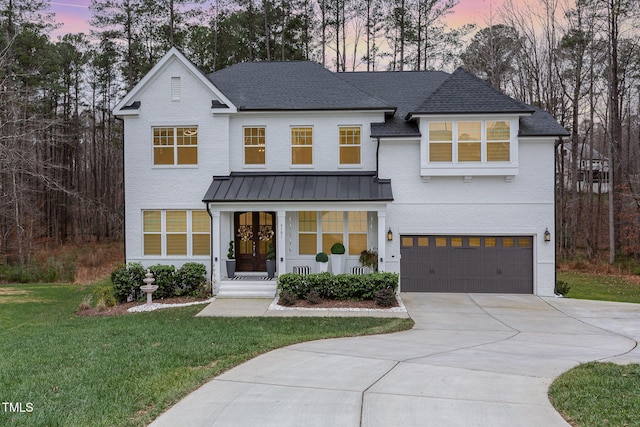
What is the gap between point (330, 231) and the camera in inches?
664

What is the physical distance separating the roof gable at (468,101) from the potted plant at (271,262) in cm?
675

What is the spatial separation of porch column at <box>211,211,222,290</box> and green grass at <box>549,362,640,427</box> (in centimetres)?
1131

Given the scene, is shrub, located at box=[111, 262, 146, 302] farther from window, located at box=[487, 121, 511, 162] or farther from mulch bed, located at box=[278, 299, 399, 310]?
window, located at box=[487, 121, 511, 162]

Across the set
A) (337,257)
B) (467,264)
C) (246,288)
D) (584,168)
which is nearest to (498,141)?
(467,264)

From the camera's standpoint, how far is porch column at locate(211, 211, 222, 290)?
15891 mm

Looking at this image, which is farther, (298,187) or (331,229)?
(331,229)

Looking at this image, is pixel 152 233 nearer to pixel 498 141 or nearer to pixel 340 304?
pixel 340 304

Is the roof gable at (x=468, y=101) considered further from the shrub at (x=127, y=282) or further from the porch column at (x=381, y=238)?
the shrub at (x=127, y=282)

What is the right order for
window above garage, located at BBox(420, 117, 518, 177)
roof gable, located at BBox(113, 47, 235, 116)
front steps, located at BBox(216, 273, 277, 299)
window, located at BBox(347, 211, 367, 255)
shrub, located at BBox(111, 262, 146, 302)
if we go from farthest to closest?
1. window, located at BBox(347, 211, 367, 255)
2. roof gable, located at BBox(113, 47, 235, 116)
3. window above garage, located at BBox(420, 117, 518, 177)
4. front steps, located at BBox(216, 273, 277, 299)
5. shrub, located at BBox(111, 262, 146, 302)

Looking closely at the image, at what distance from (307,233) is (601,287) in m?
12.9

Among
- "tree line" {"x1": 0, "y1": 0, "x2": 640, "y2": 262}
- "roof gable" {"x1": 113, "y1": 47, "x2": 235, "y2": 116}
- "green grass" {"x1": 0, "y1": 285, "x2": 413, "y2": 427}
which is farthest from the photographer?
"tree line" {"x1": 0, "y1": 0, "x2": 640, "y2": 262}

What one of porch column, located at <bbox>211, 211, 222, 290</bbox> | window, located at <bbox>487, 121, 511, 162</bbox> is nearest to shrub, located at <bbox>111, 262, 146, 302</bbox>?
porch column, located at <bbox>211, 211, 222, 290</bbox>

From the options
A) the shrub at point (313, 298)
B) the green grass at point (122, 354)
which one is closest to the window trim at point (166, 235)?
the green grass at point (122, 354)

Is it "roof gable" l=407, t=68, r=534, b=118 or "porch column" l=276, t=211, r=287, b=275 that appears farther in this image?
"porch column" l=276, t=211, r=287, b=275
